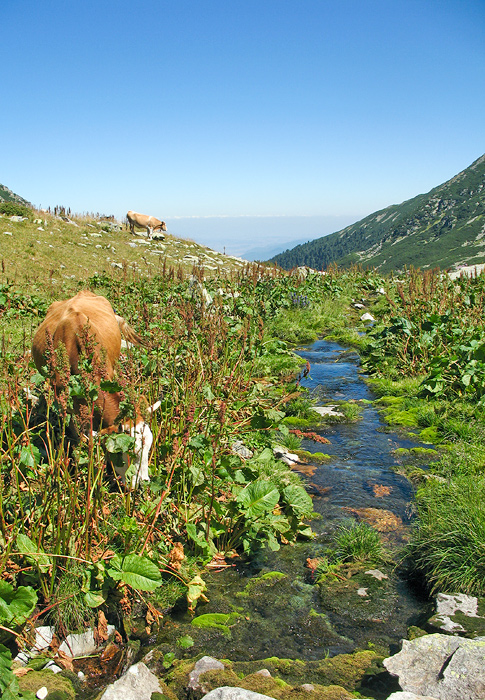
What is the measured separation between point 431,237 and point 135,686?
166 m

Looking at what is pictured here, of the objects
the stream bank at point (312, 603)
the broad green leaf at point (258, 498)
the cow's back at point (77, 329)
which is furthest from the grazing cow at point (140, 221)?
the broad green leaf at point (258, 498)

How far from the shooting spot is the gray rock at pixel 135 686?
2.90m

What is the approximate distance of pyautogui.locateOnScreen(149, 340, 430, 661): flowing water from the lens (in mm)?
3725

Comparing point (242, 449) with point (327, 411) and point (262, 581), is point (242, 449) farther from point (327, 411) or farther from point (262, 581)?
point (327, 411)

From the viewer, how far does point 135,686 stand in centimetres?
302

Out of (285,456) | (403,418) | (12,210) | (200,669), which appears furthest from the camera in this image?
(12,210)

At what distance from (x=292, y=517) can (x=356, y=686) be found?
2.01 metres

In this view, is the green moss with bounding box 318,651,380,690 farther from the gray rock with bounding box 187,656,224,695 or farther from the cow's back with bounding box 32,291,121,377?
the cow's back with bounding box 32,291,121,377

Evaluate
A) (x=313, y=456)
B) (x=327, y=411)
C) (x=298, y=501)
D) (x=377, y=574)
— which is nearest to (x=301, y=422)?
(x=327, y=411)

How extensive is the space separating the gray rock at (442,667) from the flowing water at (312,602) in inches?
20.5

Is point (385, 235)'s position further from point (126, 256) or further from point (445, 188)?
point (126, 256)

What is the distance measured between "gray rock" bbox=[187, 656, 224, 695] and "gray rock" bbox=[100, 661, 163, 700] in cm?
21

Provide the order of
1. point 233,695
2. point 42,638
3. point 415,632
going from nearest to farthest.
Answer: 1. point 233,695
2. point 42,638
3. point 415,632

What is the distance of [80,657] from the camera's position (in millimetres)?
3492
